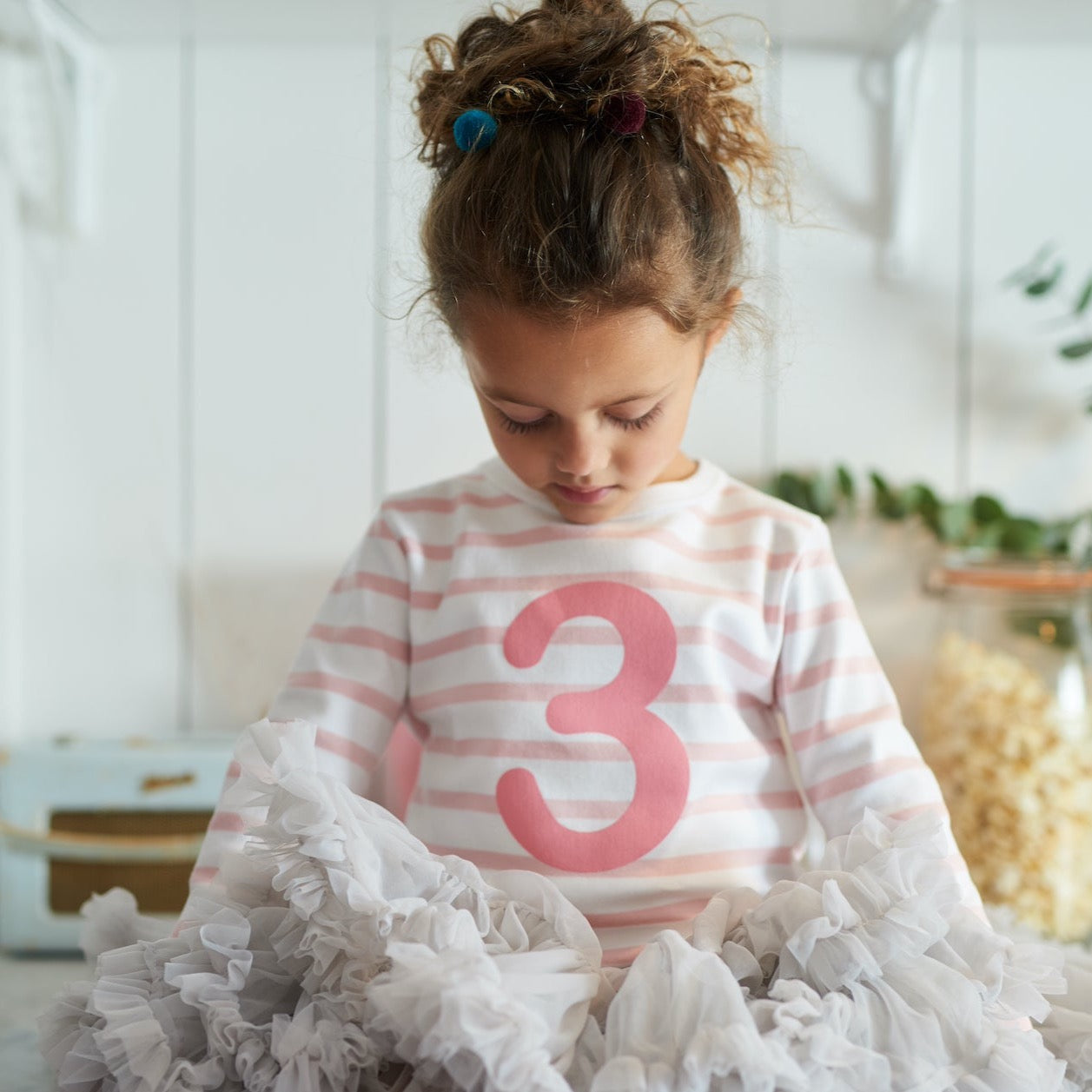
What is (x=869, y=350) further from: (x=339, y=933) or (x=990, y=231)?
(x=339, y=933)

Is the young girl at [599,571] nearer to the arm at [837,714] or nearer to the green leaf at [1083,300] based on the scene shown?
the arm at [837,714]

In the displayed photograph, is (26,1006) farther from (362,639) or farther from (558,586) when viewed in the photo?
(558,586)

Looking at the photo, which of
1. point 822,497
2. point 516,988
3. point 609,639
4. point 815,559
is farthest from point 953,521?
point 516,988

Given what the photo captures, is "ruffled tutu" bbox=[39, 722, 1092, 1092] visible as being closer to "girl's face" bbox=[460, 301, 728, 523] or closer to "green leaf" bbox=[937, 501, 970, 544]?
"girl's face" bbox=[460, 301, 728, 523]

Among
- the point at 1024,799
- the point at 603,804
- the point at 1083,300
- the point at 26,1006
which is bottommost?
the point at 26,1006

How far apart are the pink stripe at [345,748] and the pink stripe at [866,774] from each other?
0.28 m

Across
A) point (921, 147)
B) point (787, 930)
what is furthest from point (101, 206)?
point (787, 930)

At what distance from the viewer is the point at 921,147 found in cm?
116

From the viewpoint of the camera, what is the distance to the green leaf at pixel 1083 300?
3.64ft

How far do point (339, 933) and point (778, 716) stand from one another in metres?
0.34

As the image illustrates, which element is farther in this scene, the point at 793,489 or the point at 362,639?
the point at 793,489

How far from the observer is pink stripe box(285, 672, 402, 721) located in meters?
0.71

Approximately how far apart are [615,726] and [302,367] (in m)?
0.63

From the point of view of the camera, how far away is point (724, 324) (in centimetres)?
70
